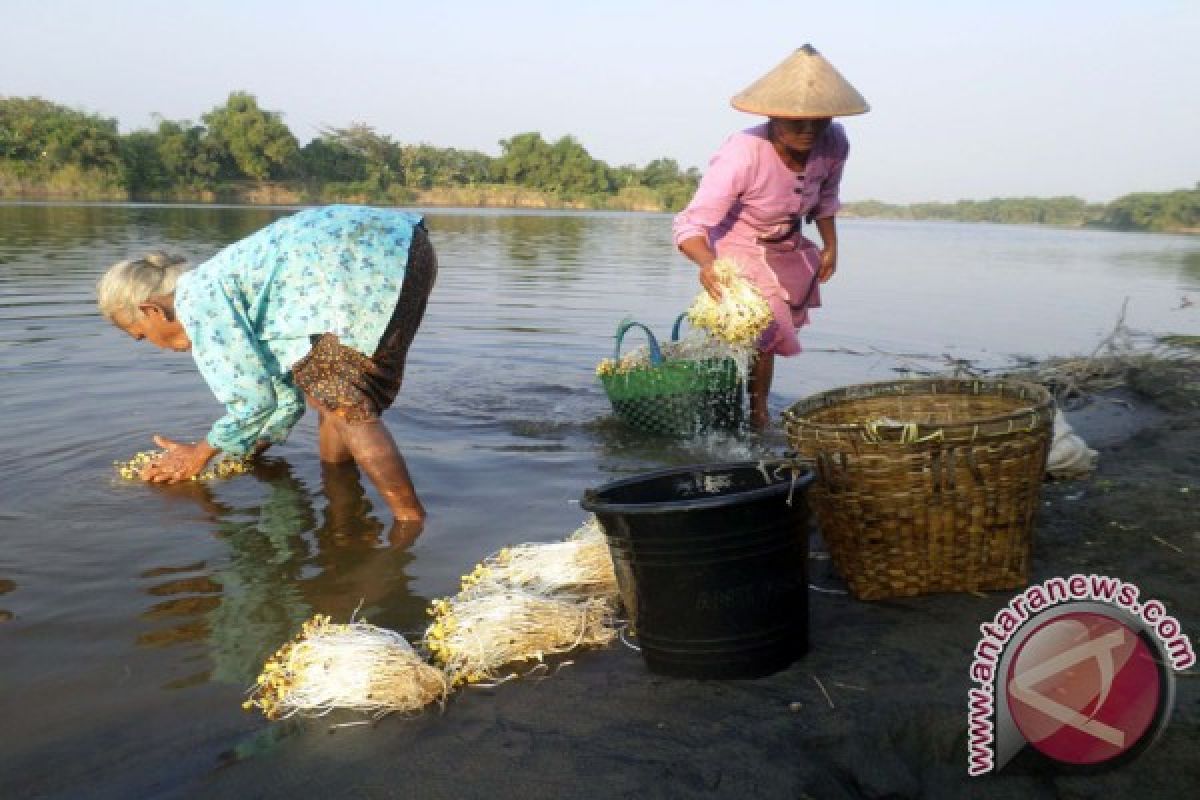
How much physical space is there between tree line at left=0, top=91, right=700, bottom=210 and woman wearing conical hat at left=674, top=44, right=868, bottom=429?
47.2 metres

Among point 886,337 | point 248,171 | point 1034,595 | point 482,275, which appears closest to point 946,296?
point 886,337

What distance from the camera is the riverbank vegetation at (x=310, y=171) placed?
1848 inches

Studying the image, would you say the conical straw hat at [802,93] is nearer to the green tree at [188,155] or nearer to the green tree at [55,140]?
the green tree at [55,140]

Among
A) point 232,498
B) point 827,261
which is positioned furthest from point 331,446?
point 827,261

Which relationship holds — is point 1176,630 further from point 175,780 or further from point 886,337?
point 886,337

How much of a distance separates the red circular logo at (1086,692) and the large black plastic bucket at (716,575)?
23.5 inches

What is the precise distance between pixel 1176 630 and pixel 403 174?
7672 cm

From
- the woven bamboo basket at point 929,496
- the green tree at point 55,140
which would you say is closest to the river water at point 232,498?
the woven bamboo basket at point 929,496

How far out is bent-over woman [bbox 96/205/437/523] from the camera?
11.9 feet

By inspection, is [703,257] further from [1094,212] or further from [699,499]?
[1094,212]

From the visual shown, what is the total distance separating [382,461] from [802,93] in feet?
8.69

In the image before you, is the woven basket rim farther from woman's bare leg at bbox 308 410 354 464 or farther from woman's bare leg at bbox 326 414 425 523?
woman's bare leg at bbox 308 410 354 464

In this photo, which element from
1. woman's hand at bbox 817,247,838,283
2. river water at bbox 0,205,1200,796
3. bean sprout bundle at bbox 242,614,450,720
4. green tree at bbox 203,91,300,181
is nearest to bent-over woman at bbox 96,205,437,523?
river water at bbox 0,205,1200,796

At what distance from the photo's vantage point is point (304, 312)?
364cm
